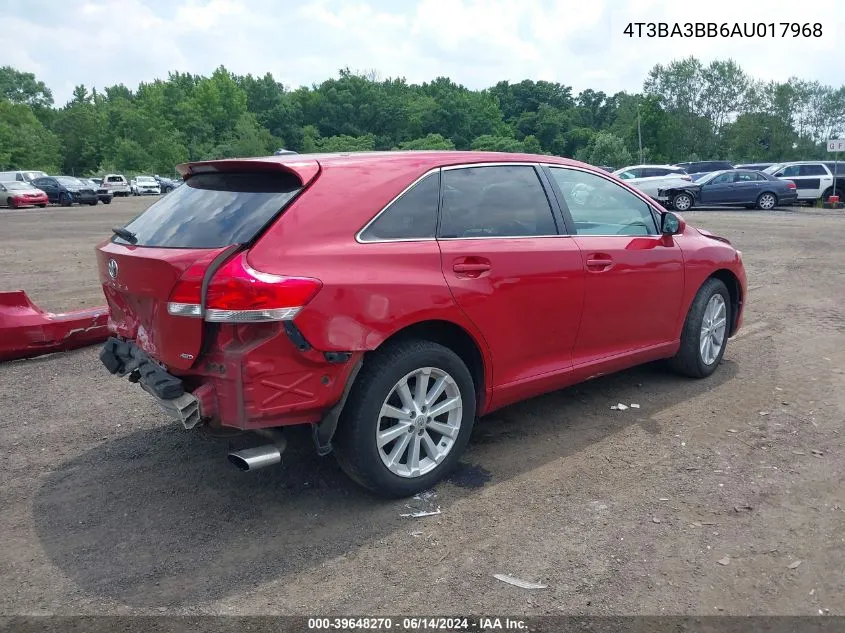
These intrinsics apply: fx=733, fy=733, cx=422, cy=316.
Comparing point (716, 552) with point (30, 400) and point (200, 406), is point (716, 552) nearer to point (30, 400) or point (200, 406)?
Result: point (200, 406)

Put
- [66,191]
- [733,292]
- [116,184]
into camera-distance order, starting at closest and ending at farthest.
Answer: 1. [733,292]
2. [66,191]
3. [116,184]

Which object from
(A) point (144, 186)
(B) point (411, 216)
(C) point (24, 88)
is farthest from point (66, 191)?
(C) point (24, 88)

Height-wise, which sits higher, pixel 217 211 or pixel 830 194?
pixel 217 211

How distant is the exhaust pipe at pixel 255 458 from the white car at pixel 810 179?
1197 inches

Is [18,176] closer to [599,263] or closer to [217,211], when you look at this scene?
[217,211]

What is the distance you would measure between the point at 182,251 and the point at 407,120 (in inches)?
4484

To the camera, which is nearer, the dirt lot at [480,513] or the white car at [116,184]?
the dirt lot at [480,513]

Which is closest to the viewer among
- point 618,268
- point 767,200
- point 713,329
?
point 618,268

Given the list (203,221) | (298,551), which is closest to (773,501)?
(298,551)

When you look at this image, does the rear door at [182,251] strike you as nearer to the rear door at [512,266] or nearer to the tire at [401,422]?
the tire at [401,422]

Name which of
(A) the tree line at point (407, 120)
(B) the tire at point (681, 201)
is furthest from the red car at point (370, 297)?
(A) the tree line at point (407, 120)

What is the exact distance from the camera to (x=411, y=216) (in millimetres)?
3818

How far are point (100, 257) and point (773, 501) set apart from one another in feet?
12.4

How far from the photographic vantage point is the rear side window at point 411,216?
12.0ft
